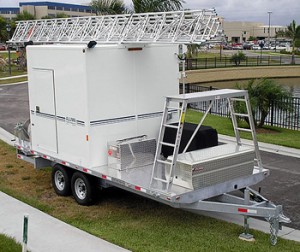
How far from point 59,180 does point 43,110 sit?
57.6 inches

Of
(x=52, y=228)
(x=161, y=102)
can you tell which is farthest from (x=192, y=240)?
(x=161, y=102)

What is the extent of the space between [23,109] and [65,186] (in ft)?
43.8

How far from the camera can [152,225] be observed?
8125 mm

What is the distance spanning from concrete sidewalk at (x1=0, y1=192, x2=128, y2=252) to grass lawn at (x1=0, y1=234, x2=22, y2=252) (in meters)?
0.18

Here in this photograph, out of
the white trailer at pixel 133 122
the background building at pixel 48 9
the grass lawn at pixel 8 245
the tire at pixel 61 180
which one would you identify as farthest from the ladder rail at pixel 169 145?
the background building at pixel 48 9

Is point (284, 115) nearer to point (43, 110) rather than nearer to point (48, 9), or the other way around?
point (43, 110)

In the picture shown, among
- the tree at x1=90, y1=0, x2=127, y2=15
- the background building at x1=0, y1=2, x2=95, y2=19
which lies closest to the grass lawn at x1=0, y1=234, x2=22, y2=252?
the tree at x1=90, y1=0, x2=127, y2=15

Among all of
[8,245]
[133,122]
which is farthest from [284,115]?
[8,245]

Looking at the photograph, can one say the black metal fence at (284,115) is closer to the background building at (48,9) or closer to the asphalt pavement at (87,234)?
the asphalt pavement at (87,234)

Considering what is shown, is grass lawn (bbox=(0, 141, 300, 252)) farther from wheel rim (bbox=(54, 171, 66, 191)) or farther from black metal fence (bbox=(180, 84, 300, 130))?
black metal fence (bbox=(180, 84, 300, 130))

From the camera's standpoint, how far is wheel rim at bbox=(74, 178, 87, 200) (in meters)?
9.14

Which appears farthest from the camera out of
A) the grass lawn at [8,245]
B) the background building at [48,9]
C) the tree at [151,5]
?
the background building at [48,9]

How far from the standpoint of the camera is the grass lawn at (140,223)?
7.27m

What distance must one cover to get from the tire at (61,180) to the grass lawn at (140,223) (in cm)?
13
